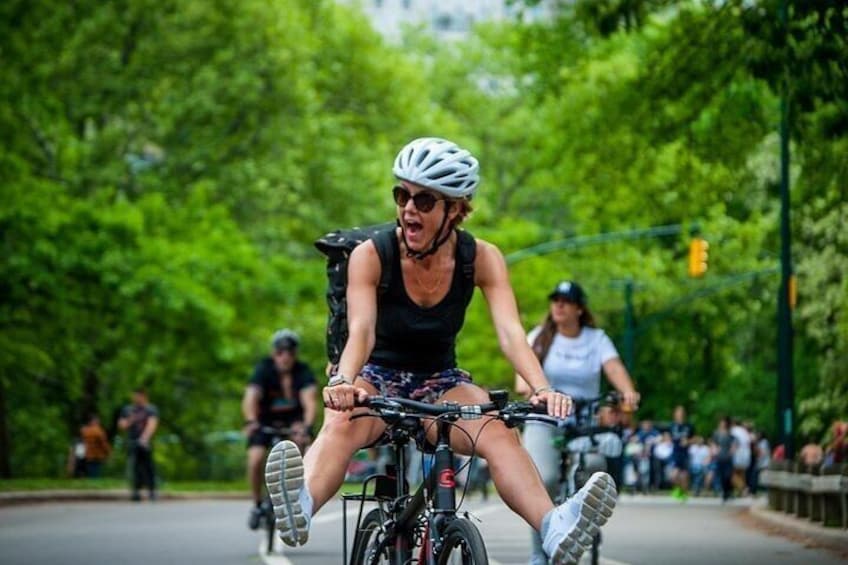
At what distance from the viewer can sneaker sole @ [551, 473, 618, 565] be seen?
→ 24.5ft

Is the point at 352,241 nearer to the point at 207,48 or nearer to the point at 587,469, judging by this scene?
the point at 587,469

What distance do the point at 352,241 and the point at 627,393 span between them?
4390mm

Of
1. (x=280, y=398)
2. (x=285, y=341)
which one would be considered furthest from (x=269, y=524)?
(x=285, y=341)

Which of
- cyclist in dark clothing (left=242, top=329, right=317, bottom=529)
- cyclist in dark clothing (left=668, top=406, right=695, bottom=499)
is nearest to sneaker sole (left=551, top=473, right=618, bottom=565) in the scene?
cyclist in dark clothing (left=242, top=329, right=317, bottom=529)

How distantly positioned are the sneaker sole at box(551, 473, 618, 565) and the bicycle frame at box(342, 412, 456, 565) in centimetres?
41

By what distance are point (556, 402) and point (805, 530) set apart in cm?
1334

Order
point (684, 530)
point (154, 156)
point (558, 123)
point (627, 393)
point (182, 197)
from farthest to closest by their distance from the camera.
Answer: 1. point (154, 156)
2. point (182, 197)
3. point (558, 123)
4. point (684, 530)
5. point (627, 393)

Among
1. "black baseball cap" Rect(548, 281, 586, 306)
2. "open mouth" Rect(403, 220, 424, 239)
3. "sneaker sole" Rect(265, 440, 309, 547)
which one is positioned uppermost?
"black baseball cap" Rect(548, 281, 586, 306)

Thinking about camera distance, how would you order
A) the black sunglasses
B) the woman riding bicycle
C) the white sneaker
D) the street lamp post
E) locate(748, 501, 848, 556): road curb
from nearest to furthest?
the white sneaker
the woman riding bicycle
the black sunglasses
locate(748, 501, 848, 556): road curb
the street lamp post

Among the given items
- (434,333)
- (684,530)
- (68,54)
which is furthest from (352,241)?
(68,54)

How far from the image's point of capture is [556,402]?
7.77m

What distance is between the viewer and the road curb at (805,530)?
738 inches

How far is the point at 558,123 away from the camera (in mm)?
→ 35750

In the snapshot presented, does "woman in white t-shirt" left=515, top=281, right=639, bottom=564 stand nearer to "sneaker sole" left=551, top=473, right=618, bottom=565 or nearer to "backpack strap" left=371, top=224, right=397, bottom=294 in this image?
"backpack strap" left=371, top=224, right=397, bottom=294
